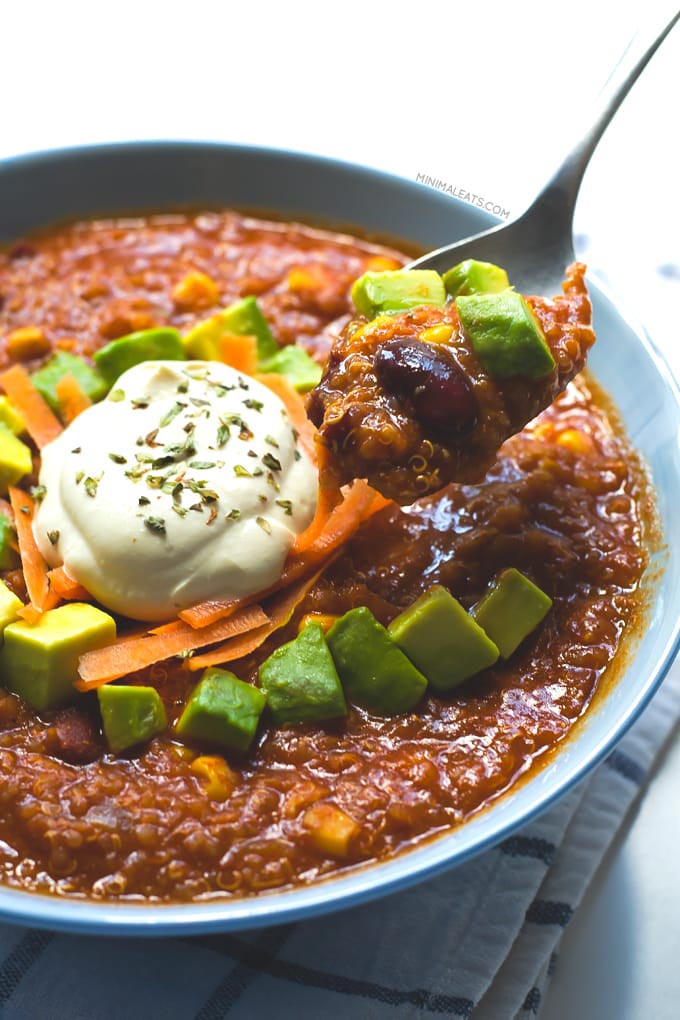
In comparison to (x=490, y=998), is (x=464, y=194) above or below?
above

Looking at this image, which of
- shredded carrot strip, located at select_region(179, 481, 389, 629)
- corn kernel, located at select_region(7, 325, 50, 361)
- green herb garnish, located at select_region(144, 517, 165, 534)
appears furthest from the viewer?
corn kernel, located at select_region(7, 325, 50, 361)

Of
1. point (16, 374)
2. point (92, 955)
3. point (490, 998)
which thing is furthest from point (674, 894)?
point (16, 374)

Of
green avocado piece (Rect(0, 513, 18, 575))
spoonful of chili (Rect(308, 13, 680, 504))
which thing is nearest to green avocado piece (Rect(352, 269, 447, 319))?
spoonful of chili (Rect(308, 13, 680, 504))

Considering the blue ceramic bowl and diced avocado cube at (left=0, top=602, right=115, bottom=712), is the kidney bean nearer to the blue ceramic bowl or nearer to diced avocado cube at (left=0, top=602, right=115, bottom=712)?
the blue ceramic bowl

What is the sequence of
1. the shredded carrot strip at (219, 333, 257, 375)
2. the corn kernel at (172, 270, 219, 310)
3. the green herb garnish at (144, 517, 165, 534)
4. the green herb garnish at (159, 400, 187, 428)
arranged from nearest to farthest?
the green herb garnish at (144, 517, 165, 534)
the green herb garnish at (159, 400, 187, 428)
the shredded carrot strip at (219, 333, 257, 375)
the corn kernel at (172, 270, 219, 310)

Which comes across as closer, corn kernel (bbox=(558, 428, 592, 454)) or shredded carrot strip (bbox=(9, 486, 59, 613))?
shredded carrot strip (bbox=(9, 486, 59, 613))

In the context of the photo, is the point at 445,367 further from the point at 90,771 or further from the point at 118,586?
the point at 90,771
